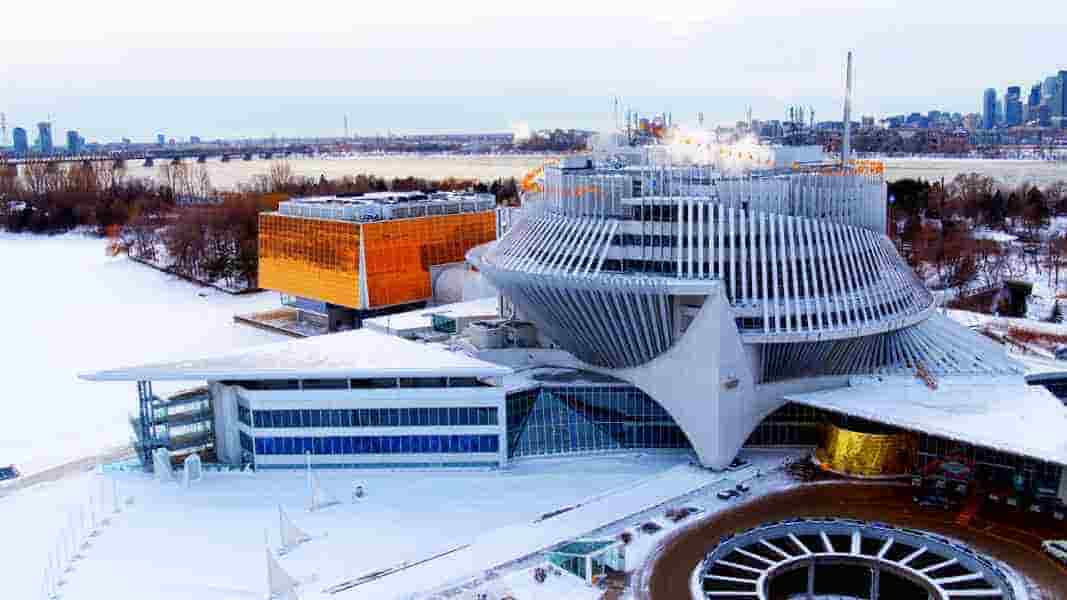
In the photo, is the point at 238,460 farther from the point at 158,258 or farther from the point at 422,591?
the point at 158,258

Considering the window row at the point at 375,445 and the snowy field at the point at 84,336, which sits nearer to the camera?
the window row at the point at 375,445

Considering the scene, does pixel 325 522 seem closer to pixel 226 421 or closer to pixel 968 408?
pixel 226 421

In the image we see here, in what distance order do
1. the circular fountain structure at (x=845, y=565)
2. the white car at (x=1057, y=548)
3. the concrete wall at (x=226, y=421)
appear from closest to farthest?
the circular fountain structure at (x=845, y=565) → the white car at (x=1057, y=548) → the concrete wall at (x=226, y=421)

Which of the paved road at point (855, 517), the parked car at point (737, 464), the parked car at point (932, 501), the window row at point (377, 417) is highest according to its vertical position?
the window row at point (377, 417)

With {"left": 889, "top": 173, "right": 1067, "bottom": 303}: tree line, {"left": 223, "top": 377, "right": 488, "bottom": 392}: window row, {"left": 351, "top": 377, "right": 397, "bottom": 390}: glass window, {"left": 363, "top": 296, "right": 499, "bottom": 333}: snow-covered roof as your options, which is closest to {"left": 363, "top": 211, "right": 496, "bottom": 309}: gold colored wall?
{"left": 363, "top": 296, "right": 499, "bottom": 333}: snow-covered roof

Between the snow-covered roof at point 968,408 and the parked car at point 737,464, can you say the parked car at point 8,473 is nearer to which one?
the parked car at point 737,464

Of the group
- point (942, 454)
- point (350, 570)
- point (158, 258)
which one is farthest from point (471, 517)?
point (158, 258)

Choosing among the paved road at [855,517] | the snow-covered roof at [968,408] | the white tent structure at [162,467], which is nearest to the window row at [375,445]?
the white tent structure at [162,467]
